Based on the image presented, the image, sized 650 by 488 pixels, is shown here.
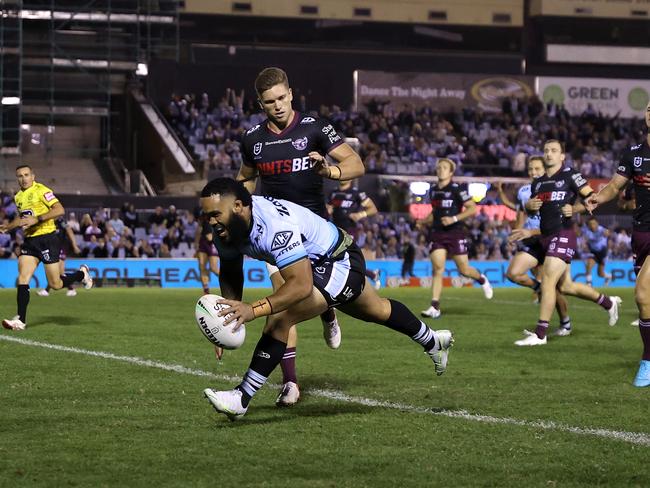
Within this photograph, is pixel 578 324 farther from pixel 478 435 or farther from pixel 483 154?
pixel 483 154

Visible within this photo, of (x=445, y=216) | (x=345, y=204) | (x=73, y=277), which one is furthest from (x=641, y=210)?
(x=345, y=204)

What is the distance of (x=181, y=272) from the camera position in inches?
1298

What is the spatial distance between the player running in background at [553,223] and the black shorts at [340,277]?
6.20m

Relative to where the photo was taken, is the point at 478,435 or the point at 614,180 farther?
the point at 614,180

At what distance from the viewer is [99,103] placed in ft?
158

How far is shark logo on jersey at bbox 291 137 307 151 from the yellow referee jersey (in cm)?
801

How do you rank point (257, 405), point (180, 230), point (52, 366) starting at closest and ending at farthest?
point (257, 405) < point (52, 366) < point (180, 230)

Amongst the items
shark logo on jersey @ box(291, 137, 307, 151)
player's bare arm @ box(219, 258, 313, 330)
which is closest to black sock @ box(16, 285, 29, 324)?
shark logo on jersey @ box(291, 137, 307, 151)

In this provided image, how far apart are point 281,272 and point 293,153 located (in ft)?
5.71

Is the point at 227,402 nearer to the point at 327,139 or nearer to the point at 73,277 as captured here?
the point at 327,139

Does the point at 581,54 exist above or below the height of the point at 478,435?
above

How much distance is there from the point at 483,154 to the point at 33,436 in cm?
4439

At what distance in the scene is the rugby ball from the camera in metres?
6.88

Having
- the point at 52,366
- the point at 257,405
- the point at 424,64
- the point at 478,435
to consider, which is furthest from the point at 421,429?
the point at 424,64
